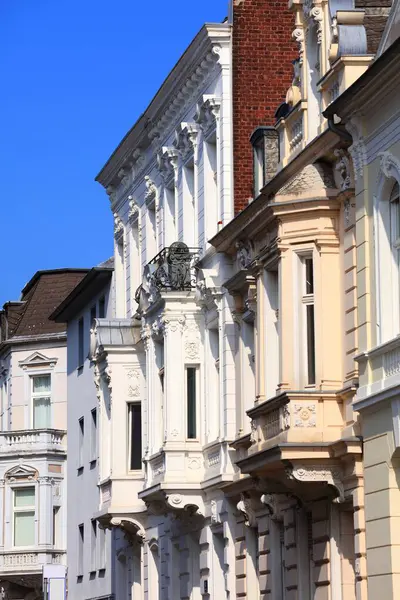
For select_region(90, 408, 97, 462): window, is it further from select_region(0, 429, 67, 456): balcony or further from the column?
the column

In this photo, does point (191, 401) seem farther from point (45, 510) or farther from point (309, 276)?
point (45, 510)

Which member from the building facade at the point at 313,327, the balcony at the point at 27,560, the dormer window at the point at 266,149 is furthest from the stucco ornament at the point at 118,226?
the building facade at the point at 313,327

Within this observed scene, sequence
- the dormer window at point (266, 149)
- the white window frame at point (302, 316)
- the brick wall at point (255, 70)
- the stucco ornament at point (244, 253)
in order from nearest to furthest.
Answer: the white window frame at point (302, 316) < the stucco ornament at point (244, 253) < the dormer window at point (266, 149) < the brick wall at point (255, 70)

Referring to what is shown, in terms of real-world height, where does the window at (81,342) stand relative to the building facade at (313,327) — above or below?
above

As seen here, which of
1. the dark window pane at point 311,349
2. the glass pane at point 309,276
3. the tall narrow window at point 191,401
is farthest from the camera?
the tall narrow window at point 191,401

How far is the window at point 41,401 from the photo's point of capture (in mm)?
59094

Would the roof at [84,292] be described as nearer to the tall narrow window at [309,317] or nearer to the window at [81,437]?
the window at [81,437]

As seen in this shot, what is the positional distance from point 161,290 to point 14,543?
24211 millimetres

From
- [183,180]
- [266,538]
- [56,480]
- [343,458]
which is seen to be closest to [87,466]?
[56,480]

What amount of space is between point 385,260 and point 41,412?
36.7 metres

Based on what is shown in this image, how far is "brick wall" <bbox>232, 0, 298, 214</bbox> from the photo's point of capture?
34750 millimetres

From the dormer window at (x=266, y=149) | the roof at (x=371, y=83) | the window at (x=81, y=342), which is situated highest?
the window at (x=81, y=342)

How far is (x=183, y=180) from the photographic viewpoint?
126 ft

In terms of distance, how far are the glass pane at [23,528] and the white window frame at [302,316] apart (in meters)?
32.5
